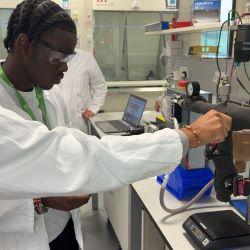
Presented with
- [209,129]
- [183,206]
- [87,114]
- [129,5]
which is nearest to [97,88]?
[87,114]

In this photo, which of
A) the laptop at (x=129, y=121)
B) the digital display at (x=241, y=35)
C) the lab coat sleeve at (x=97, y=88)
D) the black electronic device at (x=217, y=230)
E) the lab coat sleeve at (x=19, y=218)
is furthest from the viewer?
the lab coat sleeve at (x=97, y=88)

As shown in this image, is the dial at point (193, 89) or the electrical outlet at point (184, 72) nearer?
the dial at point (193, 89)

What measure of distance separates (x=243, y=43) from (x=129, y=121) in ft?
5.14

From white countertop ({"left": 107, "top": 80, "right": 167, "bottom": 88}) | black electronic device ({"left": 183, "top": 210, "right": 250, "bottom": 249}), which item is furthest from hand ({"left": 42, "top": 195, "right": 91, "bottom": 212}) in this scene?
white countertop ({"left": 107, "top": 80, "right": 167, "bottom": 88})

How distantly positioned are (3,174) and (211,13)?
1.67 meters

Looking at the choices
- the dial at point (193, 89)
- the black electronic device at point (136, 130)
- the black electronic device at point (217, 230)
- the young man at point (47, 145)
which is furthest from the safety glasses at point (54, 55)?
the black electronic device at point (136, 130)

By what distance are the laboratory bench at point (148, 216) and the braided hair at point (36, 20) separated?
2.84 ft

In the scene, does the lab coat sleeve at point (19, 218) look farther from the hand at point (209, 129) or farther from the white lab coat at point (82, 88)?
the white lab coat at point (82, 88)

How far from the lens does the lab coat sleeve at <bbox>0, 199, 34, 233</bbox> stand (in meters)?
1.14

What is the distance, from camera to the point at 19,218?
1.15m

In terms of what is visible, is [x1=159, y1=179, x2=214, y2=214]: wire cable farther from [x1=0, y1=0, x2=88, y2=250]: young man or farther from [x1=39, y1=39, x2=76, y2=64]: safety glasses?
[x1=39, y1=39, x2=76, y2=64]: safety glasses

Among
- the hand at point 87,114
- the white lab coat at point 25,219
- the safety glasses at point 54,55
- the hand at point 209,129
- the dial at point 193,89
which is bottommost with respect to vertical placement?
the hand at point 87,114

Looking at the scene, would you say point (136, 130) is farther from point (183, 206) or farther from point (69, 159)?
point (69, 159)

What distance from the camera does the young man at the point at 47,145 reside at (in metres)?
0.86
